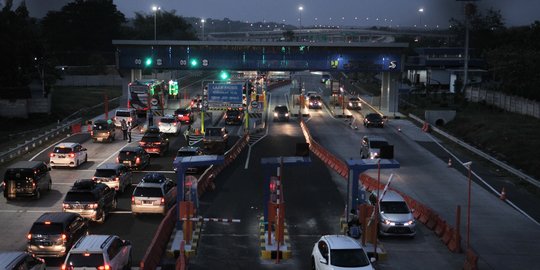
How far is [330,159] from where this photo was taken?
4309 centimetres

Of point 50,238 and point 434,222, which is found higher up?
point 50,238

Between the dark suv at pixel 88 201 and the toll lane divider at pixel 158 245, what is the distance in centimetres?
300

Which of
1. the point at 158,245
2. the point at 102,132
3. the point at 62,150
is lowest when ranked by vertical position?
the point at 158,245

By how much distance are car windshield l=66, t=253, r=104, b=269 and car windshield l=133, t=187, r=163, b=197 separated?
389 inches

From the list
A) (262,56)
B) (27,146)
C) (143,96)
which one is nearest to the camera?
(27,146)

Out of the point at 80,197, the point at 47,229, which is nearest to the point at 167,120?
the point at 80,197

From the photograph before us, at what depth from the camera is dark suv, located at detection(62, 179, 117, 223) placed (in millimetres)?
26641

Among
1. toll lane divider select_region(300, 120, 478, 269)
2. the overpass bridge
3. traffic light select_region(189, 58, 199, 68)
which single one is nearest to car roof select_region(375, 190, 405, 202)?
toll lane divider select_region(300, 120, 478, 269)

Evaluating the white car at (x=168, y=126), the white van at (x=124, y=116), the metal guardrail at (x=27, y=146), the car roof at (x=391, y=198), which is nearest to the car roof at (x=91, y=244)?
the car roof at (x=391, y=198)

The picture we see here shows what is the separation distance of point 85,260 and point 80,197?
907 cm

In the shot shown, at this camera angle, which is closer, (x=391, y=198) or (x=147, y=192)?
(x=391, y=198)

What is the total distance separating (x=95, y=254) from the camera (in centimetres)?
1845

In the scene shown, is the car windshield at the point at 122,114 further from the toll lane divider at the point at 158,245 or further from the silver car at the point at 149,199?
the toll lane divider at the point at 158,245

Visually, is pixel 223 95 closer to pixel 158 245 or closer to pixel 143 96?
pixel 143 96
